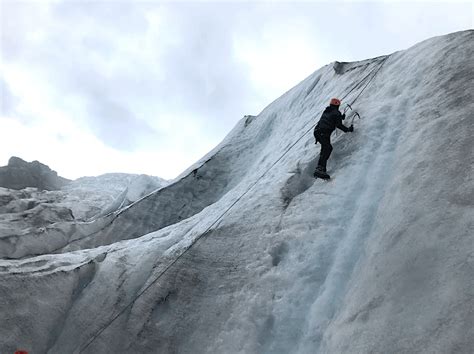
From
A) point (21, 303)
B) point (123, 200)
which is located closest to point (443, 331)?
point (21, 303)

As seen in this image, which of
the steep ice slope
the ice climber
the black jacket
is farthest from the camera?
the black jacket

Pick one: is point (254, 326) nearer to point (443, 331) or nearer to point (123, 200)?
point (443, 331)

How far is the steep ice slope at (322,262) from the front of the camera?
5.90 meters

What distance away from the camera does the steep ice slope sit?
5898 mm

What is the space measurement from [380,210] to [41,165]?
4756cm

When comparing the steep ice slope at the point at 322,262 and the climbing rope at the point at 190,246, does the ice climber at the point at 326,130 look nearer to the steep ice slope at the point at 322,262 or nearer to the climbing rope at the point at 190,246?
the steep ice slope at the point at 322,262

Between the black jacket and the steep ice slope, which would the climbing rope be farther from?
the black jacket

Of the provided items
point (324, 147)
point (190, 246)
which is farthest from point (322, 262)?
point (190, 246)

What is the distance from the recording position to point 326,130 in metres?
9.49

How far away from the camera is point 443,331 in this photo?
516 cm

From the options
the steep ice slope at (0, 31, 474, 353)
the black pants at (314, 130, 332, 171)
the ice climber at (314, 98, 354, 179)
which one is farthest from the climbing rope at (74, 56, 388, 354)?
the black pants at (314, 130, 332, 171)

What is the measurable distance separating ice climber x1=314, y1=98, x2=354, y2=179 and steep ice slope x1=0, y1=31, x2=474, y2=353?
0.80ft

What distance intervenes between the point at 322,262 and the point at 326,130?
117 inches

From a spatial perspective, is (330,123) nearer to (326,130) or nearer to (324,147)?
(326,130)
